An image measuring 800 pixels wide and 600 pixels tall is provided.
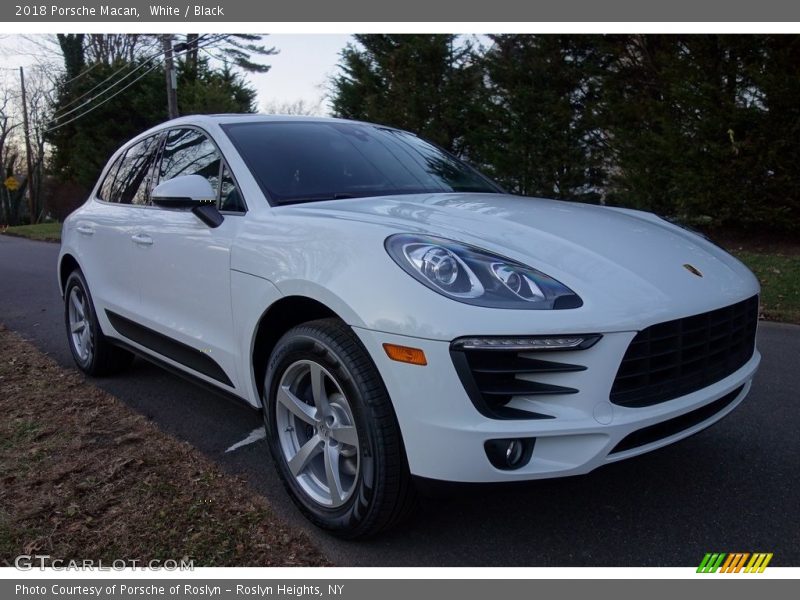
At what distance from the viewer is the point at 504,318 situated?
211cm

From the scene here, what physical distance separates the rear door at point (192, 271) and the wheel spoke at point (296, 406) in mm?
411

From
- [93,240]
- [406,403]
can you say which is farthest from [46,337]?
[406,403]

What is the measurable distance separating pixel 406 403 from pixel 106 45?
1948 inches

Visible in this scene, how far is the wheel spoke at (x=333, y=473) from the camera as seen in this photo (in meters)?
2.55

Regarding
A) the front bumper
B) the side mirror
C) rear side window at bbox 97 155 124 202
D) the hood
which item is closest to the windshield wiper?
the hood

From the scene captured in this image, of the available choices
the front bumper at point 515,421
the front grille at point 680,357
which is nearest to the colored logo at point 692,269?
the front grille at point 680,357

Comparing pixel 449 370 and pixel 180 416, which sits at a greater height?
pixel 449 370

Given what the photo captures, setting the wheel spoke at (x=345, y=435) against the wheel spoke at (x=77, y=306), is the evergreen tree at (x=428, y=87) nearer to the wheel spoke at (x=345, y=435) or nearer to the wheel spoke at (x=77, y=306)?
the wheel spoke at (x=77, y=306)

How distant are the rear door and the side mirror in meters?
0.05

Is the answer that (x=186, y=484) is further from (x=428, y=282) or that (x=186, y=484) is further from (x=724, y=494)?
(x=724, y=494)

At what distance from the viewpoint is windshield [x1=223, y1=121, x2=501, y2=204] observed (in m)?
3.20

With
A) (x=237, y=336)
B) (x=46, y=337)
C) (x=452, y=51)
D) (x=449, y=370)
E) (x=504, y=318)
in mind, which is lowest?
(x=46, y=337)

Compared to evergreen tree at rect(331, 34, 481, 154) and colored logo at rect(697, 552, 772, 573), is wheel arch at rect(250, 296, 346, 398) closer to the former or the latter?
colored logo at rect(697, 552, 772, 573)

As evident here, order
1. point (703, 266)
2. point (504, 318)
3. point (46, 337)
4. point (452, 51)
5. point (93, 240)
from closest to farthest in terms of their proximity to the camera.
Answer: point (504, 318) < point (703, 266) < point (93, 240) < point (46, 337) < point (452, 51)
